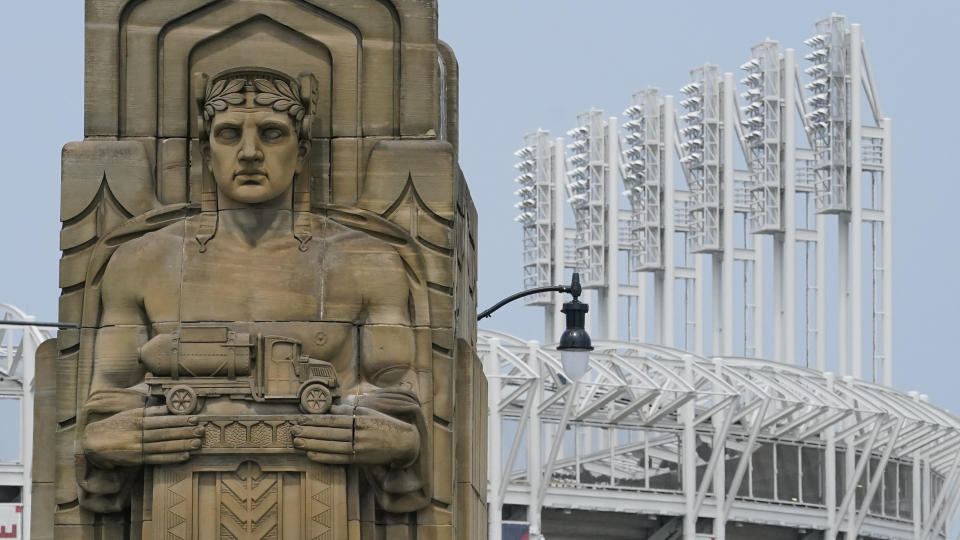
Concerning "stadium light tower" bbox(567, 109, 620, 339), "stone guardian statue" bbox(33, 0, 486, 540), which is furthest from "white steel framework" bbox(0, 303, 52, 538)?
"stone guardian statue" bbox(33, 0, 486, 540)

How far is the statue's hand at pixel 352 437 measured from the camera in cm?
1773

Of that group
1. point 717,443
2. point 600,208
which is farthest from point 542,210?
point 717,443

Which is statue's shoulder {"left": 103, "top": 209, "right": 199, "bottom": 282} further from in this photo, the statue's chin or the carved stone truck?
the carved stone truck

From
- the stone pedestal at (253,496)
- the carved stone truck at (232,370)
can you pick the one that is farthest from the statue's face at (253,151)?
the stone pedestal at (253,496)

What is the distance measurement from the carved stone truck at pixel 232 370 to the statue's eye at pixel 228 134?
1.57 meters

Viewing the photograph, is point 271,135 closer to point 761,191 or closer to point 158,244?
point 158,244

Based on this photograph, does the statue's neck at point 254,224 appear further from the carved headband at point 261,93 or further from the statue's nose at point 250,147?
the carved headband at point 261,93

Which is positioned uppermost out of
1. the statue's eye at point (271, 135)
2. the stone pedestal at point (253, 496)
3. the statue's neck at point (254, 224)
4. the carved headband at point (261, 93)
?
the carved headband at point (261, 93)

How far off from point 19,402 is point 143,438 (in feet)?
211

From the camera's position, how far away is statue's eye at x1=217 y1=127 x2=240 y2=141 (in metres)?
18.2

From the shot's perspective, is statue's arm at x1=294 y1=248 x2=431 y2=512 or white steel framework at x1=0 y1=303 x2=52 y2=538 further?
white steel framework at x1=0 y1=303 x2=52 y2=538

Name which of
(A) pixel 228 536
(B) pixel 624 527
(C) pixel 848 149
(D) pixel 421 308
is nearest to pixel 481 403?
(D) pixel 421 308

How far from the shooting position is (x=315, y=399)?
1784 cm

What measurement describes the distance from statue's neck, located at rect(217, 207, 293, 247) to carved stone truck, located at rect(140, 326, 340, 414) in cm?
85
